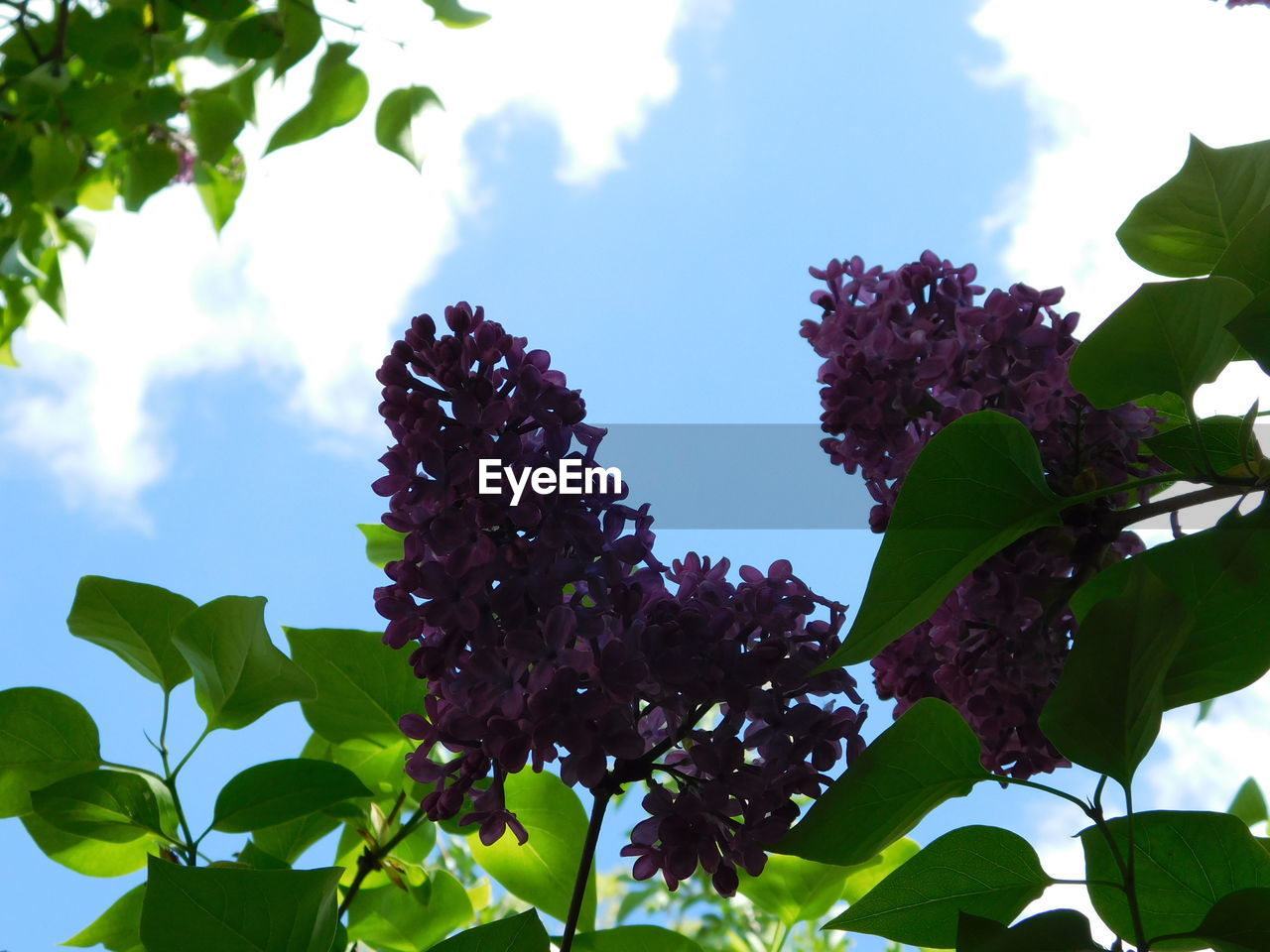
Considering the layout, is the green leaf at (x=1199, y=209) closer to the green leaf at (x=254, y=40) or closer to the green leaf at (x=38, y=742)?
the green leaf at (x=38, y=742)

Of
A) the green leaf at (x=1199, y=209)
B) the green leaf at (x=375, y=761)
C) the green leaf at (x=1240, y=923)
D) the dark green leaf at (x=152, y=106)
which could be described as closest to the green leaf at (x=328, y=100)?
the dark green leaf at (x=152, y=106)

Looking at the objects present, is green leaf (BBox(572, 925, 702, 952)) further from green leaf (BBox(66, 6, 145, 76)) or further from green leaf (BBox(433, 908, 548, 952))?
green leaf (BBox(66, 6, 145, 76))

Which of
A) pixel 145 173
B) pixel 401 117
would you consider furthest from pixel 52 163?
pixel 401 117

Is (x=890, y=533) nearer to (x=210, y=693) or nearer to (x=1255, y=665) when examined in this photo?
(x=1255, y=665)

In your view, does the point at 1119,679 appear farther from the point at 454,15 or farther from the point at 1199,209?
the point at 454,15

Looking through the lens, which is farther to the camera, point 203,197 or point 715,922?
point 715,922

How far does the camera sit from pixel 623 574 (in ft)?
1.53

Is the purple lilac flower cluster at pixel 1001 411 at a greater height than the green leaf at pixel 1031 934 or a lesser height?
greater

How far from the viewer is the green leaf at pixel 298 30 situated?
1.12m

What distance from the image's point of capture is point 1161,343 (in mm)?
451

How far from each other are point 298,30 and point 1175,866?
1.05 m

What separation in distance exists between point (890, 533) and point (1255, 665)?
0.14m

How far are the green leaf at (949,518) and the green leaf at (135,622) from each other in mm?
381

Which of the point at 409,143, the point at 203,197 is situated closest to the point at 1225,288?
the point at 409,143
